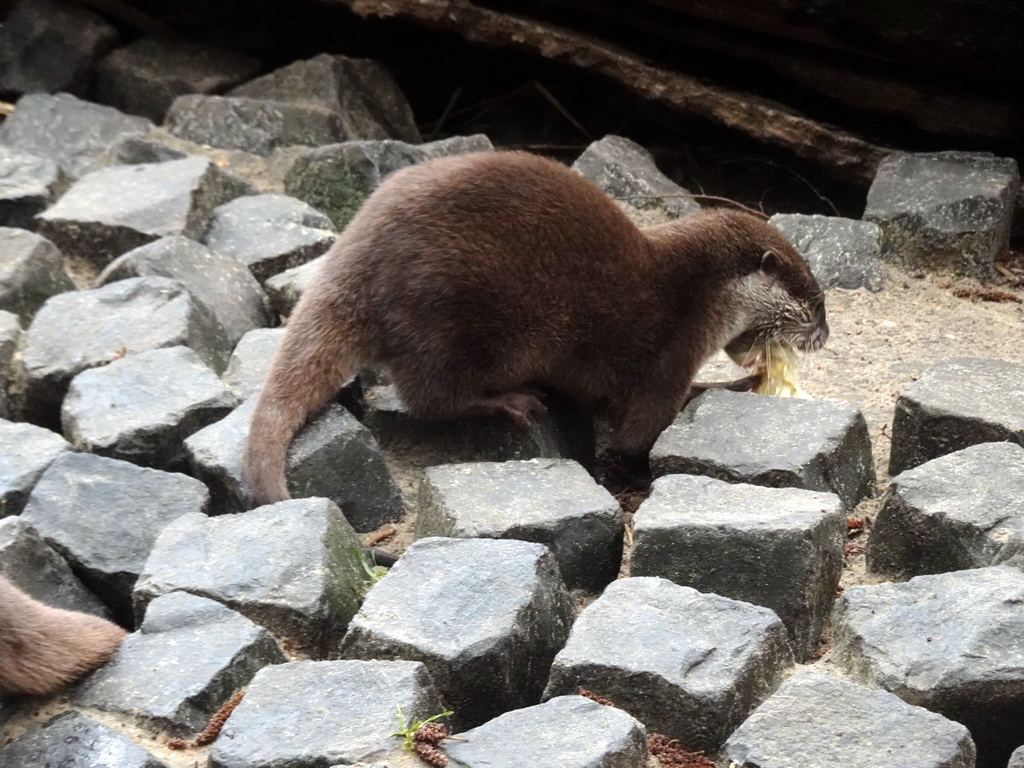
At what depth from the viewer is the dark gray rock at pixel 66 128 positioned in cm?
530

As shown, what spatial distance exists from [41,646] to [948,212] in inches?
130

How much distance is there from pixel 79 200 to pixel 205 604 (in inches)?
93.2

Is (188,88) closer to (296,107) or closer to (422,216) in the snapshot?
(296,107)

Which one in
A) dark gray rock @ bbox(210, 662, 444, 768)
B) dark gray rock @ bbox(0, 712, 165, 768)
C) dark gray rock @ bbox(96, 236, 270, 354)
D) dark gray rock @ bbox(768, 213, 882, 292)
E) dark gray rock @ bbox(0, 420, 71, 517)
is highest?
dark gray rock @ bbox(768, 213, 882, 292)

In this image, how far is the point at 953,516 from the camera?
2797 mm

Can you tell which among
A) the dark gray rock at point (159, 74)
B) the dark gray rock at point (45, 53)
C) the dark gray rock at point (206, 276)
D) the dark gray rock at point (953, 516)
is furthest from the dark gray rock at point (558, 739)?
the dark gray rock at point (45, 53)

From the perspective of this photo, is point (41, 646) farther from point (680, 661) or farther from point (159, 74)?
point (159, 74)

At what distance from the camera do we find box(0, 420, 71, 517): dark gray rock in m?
3.17

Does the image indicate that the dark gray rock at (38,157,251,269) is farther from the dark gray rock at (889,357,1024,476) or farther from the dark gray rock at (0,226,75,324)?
the dark gray rock at (889,357,1024,476)

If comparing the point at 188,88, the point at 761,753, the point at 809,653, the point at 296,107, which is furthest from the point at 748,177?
the point at 761,753

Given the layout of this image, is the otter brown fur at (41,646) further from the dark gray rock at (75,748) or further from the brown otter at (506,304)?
the brown otter at (506,304)

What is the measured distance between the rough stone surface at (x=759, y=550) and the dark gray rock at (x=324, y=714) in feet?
2.03

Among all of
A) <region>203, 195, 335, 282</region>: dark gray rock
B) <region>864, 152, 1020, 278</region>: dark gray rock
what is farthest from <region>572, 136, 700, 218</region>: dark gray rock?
<region>203, 195, 335, 282</region>: dark gray rock

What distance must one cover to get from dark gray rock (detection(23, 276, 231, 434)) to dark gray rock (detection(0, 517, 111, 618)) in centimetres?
88
